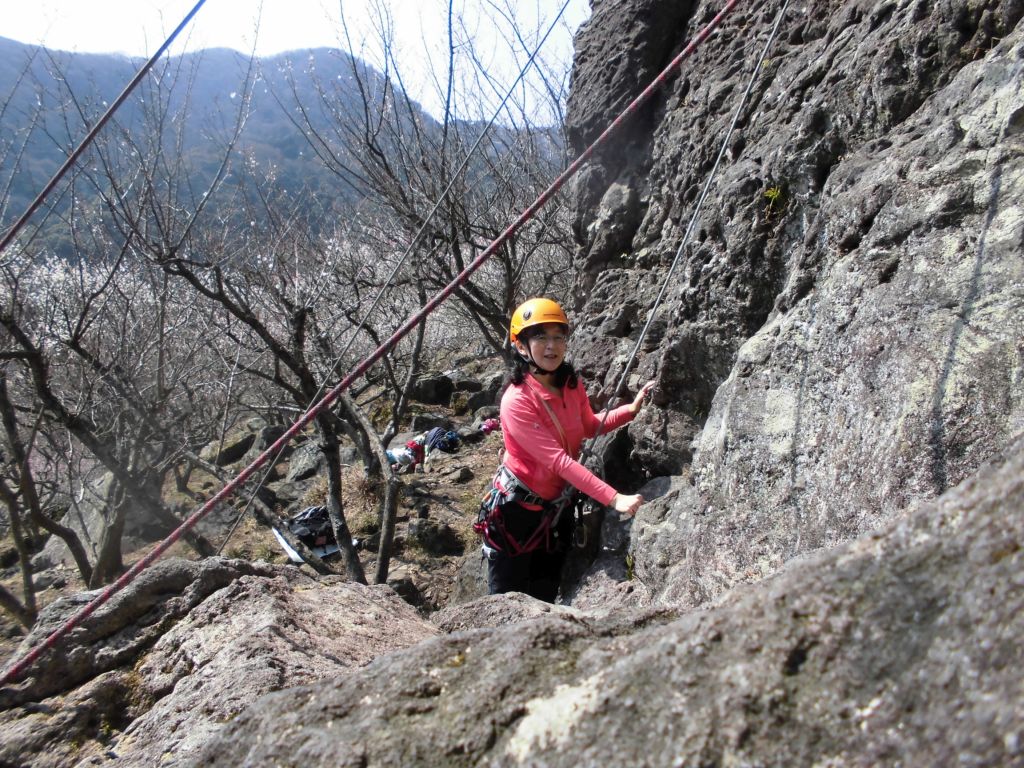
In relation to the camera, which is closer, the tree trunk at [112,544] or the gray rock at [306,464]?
the tree trunk at [112,544]

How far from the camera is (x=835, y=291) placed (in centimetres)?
270

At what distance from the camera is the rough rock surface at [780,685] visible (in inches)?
35.4

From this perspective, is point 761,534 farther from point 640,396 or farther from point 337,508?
point 337,508

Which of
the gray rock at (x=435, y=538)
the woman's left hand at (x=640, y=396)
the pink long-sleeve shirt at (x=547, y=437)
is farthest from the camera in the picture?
the gray rock at (x=435, y=538)

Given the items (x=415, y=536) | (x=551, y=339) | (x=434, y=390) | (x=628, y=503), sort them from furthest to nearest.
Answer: (x=434, y=390)
(x=415, y=536)
(x=551, y=339)
(x=628, y=503)

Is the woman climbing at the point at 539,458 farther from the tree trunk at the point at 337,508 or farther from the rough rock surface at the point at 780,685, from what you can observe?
the tree trunk at the point at 337,508

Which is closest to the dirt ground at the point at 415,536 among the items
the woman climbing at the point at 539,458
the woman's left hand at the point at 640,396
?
the woman climbing at the point at 539,458

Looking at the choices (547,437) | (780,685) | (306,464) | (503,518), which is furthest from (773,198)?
(306,464)

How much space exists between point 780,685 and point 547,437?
245 cm

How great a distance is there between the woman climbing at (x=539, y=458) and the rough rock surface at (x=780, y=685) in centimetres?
194

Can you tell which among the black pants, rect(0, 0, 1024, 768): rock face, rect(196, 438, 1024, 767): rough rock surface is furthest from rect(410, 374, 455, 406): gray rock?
rect(196, 438, 1024, 767): rough rock surface

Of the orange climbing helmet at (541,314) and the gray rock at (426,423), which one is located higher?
the orange climbing helmet at (541,314)

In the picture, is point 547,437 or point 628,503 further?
point 547,437

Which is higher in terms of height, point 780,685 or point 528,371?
point 528,371
